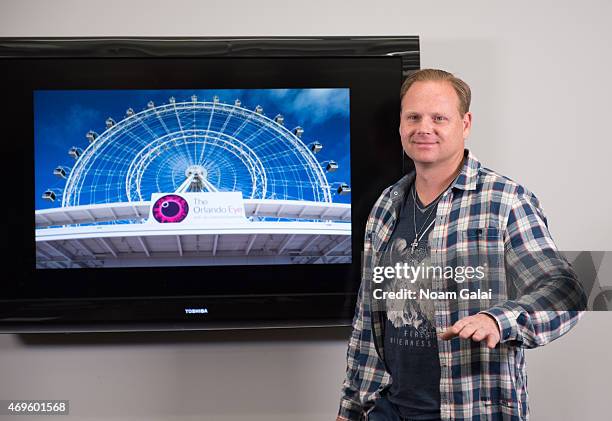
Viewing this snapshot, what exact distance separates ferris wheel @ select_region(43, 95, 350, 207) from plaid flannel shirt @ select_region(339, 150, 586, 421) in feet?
2.42

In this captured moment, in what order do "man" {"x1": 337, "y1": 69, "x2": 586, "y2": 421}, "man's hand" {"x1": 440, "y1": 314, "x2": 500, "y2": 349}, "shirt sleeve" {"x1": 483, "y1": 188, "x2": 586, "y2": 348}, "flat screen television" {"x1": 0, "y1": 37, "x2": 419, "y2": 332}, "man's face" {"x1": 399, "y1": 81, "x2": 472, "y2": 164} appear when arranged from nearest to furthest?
"man's hand" {"x1": 440, "y1": 314, "x2": 500, "y2": 349} → "shirt sleeve" {"x1": 483, "y1": 188, "x2": 586, "y2": 348} → "man" {"x1": 337, "y1": 69, "x2": 586, "y2": 421} → "man's face" {"x1": 399, "y1": 81, "x2": 472, "y2": 164} → "flat screen television" {"x1": 0, "y1": 37, "x2": 419, "y2": 332}

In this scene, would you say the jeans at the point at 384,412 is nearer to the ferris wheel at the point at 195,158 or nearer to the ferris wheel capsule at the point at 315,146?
Result: the ferris wheel at the point at 195,158

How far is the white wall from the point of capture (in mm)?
2477

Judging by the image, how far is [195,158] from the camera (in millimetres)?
2348

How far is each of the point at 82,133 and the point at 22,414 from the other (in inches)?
43.0

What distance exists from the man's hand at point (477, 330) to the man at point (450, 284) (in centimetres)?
4

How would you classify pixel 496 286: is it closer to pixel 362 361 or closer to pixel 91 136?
pixel 362 361

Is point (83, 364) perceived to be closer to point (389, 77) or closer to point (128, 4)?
point (128, 4)

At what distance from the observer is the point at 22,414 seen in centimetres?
246

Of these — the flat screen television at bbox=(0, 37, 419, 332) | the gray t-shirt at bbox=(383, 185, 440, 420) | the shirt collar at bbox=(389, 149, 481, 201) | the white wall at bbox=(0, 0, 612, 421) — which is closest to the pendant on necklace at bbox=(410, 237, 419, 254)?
the gray t-shirt at bbox=(383, 185, 440, 420)

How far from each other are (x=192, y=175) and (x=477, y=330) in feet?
4.35

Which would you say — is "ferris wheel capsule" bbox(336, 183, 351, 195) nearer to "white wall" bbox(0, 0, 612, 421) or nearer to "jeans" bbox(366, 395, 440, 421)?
"white wall" bbox(0, 0, 612, 421)

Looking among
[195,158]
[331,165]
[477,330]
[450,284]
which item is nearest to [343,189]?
[331,165]

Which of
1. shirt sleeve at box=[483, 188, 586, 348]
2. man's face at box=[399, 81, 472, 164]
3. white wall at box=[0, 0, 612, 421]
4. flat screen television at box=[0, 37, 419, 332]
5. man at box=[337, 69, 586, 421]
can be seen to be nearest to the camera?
shirt sleeve at box=[483, 188, 586, 348]
